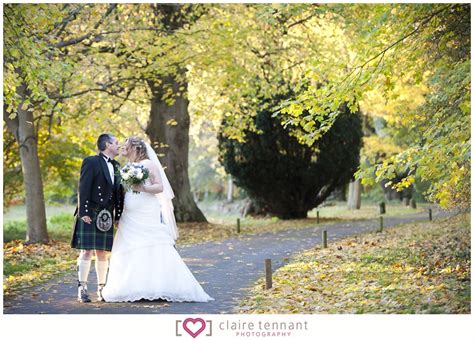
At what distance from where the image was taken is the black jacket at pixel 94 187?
8586 millimetres

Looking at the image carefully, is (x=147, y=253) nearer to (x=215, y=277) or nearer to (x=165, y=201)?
(x=165, y=201)

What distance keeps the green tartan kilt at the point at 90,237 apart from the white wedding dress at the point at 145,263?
17 cm

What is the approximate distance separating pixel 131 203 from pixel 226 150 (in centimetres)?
1571

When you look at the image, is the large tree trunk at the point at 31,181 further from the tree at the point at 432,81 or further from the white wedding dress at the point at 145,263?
the tree at the point at 432,81

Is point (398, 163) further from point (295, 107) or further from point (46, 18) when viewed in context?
point (46, 18)

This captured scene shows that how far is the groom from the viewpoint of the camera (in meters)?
8.60

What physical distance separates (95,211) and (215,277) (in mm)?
2919

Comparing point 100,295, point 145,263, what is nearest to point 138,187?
point 145,263

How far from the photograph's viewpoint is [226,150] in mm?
24469

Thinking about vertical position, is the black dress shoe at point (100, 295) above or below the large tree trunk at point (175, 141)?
below

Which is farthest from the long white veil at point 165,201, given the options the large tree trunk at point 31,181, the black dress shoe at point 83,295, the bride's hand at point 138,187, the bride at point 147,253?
the large tree trunk at point 31,181
